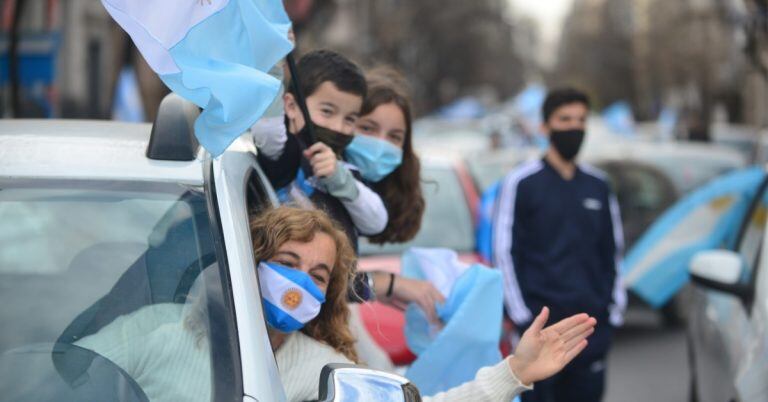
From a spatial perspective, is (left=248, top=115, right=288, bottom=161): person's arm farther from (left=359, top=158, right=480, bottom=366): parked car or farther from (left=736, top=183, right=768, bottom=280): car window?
(left=359, top=158, right=480, bottom=366): parked car

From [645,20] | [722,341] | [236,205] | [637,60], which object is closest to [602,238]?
[722,341]

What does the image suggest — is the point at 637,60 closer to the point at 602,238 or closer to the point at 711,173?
the point at 711,173

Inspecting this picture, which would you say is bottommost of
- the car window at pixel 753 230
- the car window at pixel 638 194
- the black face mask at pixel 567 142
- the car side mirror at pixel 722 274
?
the car window at pixel 638 194

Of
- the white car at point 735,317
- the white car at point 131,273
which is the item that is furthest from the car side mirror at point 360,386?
the white car at point 735,317

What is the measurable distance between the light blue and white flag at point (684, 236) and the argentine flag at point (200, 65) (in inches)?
190

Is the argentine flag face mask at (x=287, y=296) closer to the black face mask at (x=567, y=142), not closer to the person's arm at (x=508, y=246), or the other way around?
the person's arm at (x=508, y=246)

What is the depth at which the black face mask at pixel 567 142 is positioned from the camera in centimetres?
672

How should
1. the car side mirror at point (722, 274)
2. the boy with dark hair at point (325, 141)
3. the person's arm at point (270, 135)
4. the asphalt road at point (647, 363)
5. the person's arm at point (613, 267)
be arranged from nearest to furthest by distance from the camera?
the person's arm at point (270, 135) < the boy with dark hair at point (325, 141) < the car side mirror at point (722, 274) < the person's arm at point (613, 267) < the asphalt road at point (647, 363)

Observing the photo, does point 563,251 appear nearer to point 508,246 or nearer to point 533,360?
point 508,246

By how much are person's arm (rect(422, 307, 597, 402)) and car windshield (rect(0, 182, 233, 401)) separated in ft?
2.64

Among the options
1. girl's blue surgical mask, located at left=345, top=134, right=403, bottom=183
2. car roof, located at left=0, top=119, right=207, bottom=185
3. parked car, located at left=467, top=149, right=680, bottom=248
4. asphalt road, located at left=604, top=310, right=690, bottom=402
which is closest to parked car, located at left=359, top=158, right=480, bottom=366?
asphalt road, located at left=604, top=310, right=690, bottom=402

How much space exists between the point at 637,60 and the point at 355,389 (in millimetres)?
87133

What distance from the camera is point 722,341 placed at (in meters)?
6.08

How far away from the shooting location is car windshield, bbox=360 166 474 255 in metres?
8.50
